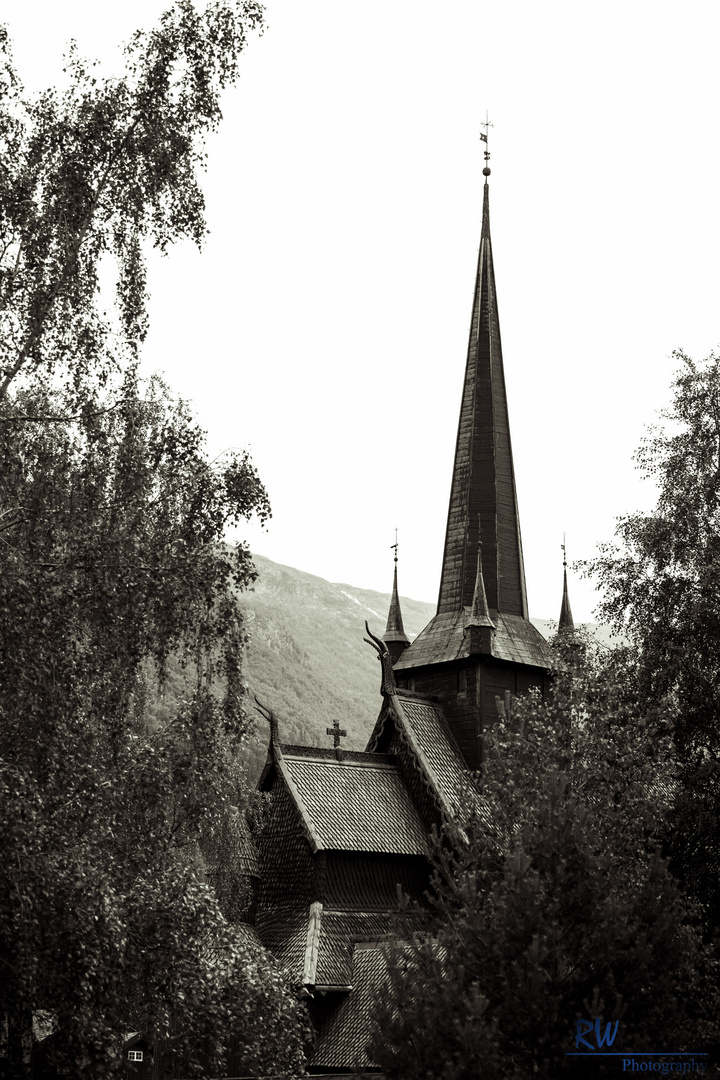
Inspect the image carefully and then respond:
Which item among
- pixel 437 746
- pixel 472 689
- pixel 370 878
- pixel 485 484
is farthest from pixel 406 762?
pixel 485 484

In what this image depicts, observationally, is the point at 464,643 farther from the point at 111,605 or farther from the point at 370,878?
the point at 111,605

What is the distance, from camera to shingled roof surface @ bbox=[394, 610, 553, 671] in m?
36.8

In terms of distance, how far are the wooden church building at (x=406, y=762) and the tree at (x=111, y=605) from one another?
9.54 m

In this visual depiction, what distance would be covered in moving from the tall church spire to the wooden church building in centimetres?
4

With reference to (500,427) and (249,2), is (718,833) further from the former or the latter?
(500,427)

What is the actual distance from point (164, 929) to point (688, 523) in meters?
13.9

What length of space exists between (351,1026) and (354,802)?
243 inches

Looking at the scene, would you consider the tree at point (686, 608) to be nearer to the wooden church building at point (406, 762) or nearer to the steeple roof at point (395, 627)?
the wooden church building at point (406, 762)

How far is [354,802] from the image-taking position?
3297cm

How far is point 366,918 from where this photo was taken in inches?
1220

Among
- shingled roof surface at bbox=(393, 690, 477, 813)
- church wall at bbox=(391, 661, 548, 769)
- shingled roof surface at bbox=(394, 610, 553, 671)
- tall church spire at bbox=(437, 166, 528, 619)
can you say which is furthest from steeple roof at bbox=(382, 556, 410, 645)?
shingled roof surface at bbox=(393, 690, 477, 813)

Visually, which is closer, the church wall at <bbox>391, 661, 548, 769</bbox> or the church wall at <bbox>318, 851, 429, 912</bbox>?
the church wall at <bbox>318, 851, 429, 912</bbox>

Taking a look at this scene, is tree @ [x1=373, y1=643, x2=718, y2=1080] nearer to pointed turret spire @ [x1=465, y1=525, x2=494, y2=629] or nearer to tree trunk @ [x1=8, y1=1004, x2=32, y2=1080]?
tree trunk @ [x1=8, y1=1004, x2=32, y2=1080]

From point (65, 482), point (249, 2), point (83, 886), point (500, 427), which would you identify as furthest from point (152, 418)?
point (500, 427)
